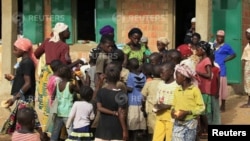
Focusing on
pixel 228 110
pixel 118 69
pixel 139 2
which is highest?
pixel 139 2

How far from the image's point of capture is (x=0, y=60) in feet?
42.1

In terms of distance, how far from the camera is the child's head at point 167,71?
20.0 feet

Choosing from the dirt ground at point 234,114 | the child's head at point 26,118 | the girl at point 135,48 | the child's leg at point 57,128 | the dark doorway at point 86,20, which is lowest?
the dirt ground at point 234,114

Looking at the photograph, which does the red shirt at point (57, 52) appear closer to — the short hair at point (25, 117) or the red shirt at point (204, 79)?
the red shirt at point (204, 79)

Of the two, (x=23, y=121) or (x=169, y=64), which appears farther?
(x=169, y=64)

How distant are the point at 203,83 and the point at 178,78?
1.98m

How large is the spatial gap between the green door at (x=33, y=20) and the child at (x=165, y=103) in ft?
22.8

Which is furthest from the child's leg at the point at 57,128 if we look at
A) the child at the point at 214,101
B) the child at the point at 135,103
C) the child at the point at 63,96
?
the child at the point at 214,101

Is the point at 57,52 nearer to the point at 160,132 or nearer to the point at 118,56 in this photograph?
the point at 118,56

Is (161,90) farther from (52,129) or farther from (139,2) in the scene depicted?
(139,2)

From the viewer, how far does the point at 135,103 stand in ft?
22.6

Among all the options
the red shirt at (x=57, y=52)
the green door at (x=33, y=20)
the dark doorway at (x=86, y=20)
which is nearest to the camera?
the red shirt at (x=57, y=52)

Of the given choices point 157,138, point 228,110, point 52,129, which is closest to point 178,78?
point 157,138

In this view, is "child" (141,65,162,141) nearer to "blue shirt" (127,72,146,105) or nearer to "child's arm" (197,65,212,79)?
"blue shirt" (127,72,146,105)
